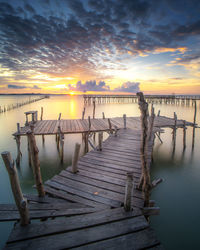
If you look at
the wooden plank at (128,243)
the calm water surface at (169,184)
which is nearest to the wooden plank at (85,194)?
the wooden plank at (128,243)

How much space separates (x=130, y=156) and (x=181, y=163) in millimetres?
6174

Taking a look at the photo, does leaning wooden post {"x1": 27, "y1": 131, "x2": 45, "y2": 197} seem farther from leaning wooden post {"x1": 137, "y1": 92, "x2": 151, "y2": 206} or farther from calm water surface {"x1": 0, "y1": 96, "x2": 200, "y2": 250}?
calm water surface {"x1": 0, "y1": 96, "x2": 200, "y2": 250}

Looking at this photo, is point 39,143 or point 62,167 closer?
point 62,167

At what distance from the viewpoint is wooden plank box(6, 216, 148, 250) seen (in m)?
2.65

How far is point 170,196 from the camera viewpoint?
23.9ft

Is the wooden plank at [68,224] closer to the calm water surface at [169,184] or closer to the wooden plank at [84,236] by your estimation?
the wooden plank at [84,236]

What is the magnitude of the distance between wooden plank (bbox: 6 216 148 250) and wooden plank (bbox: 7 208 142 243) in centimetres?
8

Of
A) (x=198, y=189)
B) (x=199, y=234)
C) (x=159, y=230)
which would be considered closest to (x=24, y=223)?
(x=159, y=230)

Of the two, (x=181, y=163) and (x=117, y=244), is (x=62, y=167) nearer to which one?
(x=117, y=244)

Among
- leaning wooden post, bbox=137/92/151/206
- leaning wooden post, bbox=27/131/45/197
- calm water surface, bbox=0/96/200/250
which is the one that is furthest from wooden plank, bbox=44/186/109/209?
calm water surface, bbox=0/96/200/250

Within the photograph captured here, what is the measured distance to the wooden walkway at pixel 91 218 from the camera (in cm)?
270

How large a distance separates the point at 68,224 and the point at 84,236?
1.43 feet

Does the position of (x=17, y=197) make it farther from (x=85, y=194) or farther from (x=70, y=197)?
(x=85, y=194)

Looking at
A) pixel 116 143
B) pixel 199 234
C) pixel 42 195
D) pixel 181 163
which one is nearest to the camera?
pixel 42 195
